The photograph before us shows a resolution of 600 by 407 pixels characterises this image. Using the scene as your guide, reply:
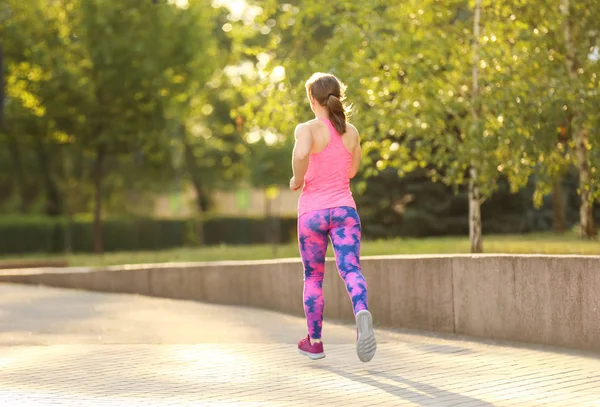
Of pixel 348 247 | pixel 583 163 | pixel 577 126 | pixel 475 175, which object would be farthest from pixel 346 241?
pixel 583 163

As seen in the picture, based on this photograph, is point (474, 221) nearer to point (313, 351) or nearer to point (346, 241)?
point (313, 351)

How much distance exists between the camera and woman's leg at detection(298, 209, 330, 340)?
7.98 meters

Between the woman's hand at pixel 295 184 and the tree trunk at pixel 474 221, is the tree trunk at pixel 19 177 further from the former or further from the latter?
the woman's hand at pixel 295 184

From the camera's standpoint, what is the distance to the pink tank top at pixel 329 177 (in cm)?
795

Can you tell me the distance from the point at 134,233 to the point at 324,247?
2997 cm

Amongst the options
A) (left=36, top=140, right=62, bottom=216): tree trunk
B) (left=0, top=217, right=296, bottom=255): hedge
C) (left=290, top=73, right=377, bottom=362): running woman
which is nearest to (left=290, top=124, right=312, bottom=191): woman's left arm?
(left=290, top=73, right=377, bottom=362): running woman

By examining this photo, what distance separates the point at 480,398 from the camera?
687 centimetres

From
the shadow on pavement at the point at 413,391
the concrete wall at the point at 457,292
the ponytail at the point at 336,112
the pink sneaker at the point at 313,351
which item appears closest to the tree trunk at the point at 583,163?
the concrete wall at the point at 457,292

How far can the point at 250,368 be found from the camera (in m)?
8.17

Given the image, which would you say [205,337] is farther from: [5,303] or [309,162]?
[5,303]

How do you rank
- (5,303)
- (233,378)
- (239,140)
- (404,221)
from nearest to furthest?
(233,378) → (5,303) → (404,221) → (239,140)

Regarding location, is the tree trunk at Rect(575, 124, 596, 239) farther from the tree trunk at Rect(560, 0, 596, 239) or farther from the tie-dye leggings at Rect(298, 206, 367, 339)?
the tie-dye leggings at Rect(298, 206, 367, 339)

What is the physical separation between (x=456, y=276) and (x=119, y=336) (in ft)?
9.34

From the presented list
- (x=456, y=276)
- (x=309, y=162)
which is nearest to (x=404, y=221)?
(x=456, y=276)
